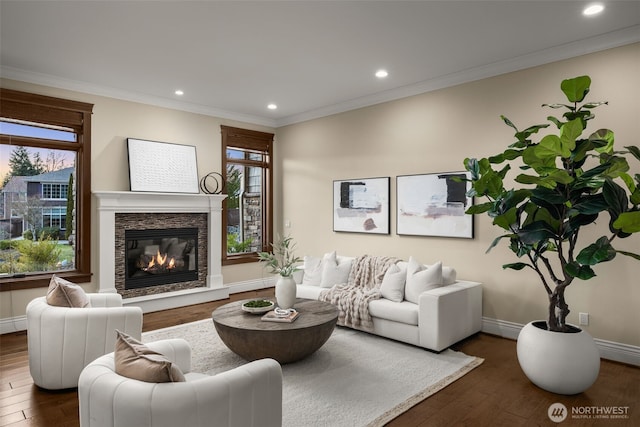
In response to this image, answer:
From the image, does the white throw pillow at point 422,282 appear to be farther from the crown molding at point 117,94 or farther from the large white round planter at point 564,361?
the crown molding at point 117,94

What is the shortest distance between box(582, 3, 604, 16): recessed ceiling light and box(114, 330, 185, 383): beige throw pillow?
12.9 ft

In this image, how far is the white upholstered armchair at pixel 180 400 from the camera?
5.21ft

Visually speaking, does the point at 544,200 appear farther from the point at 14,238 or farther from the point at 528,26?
the point at 14,238

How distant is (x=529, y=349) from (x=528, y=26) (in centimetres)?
278

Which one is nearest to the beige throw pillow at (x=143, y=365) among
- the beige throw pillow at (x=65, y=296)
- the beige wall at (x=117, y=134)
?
the beige throw pillow at (x=65, y=296)

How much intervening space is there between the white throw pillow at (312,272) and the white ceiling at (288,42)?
2365 mm

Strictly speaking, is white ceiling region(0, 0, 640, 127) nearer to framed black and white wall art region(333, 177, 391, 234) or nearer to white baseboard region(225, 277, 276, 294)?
framed black and white wall art region(333, 177, 391, 234)

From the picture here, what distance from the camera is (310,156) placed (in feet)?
21.5

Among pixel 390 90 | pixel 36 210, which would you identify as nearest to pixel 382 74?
pixel 390 90

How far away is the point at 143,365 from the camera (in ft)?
5.70

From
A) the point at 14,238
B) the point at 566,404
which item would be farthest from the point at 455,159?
the point at 14,238

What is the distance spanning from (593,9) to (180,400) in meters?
4.03

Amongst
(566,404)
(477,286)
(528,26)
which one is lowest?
(566,404)

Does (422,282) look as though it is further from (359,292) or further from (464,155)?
(464,155)
